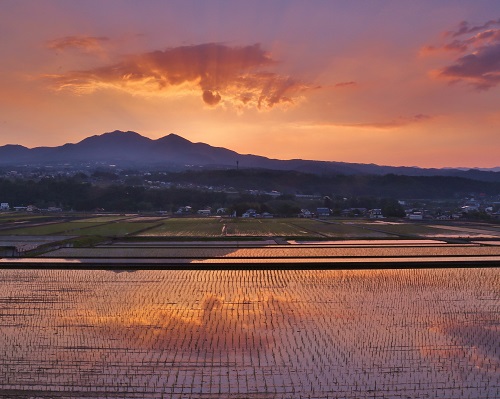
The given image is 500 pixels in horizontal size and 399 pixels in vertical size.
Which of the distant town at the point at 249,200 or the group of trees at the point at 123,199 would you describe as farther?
the group of trees at the point at 123,199

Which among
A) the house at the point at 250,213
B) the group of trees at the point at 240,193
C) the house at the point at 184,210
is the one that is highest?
the group of trees at the point at 240,193

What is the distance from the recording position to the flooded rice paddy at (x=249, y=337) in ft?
20.7

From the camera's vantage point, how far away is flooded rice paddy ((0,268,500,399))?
20.7 feet

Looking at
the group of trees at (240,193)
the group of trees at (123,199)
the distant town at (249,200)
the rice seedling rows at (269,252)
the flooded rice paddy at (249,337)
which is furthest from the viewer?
the group of trees at (123,199)

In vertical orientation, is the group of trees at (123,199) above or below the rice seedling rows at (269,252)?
below

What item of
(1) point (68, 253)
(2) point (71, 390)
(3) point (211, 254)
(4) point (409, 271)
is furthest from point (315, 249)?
(2) point (71, 390)

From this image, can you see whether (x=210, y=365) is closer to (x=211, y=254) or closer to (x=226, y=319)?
(x=226, y=319)

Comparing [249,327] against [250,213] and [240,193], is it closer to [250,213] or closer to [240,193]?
[250,213]

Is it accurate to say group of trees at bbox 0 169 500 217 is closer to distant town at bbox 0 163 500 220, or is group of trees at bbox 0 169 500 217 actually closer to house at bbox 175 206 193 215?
distant town at bbox 0 163 500 220

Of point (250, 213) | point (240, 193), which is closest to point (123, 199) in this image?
point (250, 213)

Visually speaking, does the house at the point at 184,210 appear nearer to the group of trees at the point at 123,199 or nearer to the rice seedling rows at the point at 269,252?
the group of trees at the point at 123,199

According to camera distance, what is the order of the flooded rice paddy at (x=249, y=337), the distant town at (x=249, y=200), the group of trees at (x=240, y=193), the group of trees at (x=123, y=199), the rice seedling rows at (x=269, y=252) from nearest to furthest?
the flooded rice paddy at (x=249, y=337), the rice seedling rows at (x=269, y=252), the distant town at (x=249, y=200), the group of trees at (x=240, y=193), the group of trees at (x=123, y=199)

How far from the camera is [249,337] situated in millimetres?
8016

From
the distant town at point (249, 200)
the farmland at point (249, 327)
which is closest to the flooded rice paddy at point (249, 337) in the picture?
the farmland at point (249, 327)
